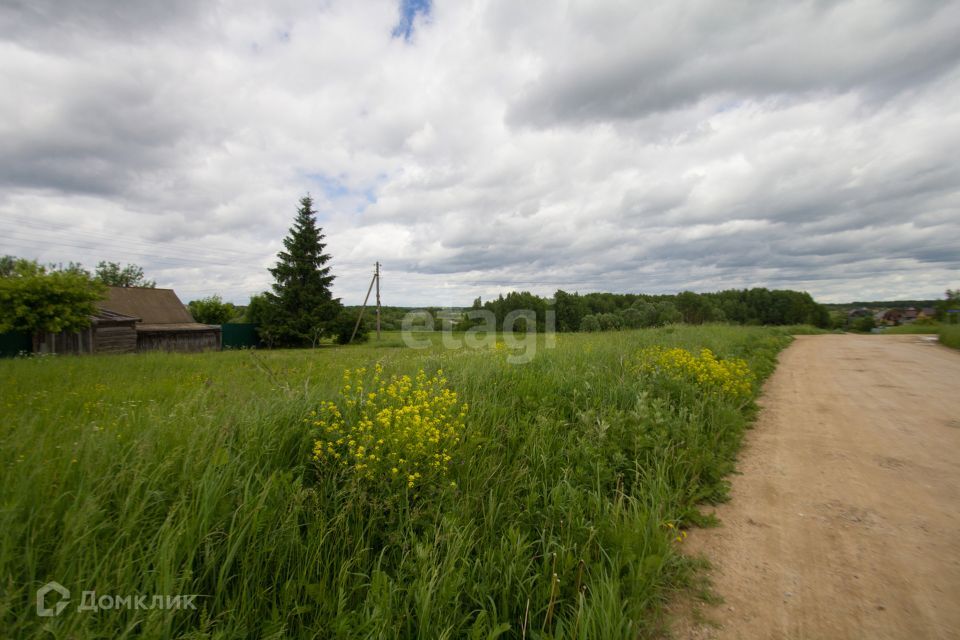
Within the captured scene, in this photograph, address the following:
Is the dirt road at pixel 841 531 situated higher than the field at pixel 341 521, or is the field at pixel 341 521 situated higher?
the field at pixel 341 521

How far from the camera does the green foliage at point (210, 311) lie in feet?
138

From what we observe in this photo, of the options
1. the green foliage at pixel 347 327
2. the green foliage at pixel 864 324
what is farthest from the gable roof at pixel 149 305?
the green foliage at pixel 864 324

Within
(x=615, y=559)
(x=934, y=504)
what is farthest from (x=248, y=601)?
(x=934, y=504)

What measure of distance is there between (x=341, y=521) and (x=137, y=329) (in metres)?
33.1

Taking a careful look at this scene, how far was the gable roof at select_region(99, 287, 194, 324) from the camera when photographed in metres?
29.3

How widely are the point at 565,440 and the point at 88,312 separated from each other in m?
25.6

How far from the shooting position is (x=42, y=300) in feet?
54.9

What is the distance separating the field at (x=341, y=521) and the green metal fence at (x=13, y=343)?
2252 centimetres

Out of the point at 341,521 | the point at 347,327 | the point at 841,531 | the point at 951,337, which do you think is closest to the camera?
the point at 341,521

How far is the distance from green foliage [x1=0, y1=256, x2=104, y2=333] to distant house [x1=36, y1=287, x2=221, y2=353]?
2187 millimetres

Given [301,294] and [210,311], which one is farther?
[210,311]

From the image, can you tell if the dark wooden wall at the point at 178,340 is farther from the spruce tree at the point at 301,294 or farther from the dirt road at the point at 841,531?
the dirt road at the point at 841,531

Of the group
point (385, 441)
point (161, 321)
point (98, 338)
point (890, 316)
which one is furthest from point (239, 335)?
point (890, 316)

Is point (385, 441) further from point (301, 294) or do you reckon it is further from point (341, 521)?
point (301, 294)
